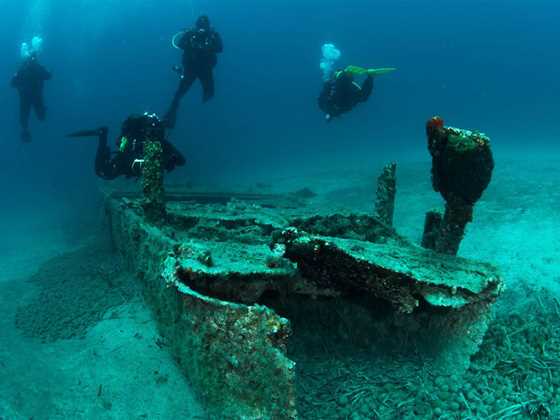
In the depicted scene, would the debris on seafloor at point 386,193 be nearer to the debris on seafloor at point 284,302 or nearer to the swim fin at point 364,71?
the debris on seafloor at point 284,302

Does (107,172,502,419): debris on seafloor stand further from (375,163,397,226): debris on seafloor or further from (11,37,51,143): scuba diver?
(11,37,51,143): scuba diver

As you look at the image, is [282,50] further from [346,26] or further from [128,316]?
[128,316]

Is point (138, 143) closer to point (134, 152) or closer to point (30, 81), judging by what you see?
point (134, 152)

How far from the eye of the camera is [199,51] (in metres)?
13.7

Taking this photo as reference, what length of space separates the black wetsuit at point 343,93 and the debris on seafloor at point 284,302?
7716 mm

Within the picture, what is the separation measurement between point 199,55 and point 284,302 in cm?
1158

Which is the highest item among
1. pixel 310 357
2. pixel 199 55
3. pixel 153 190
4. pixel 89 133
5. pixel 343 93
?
pixel 199 55

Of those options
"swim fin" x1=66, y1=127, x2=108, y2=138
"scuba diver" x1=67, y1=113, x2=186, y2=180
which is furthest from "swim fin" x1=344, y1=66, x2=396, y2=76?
"swim fin" x1=66, y1=127, x2=108, y2=138

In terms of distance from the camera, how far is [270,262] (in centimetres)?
345

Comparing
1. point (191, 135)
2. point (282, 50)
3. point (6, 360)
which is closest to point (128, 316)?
point (6, 360)

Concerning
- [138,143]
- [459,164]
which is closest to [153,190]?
[138,143]

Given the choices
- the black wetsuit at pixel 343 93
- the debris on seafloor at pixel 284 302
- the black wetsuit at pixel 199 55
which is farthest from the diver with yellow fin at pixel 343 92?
the debris on seafloor at pixel 284 302

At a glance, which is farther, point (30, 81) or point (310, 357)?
point (30, 81)

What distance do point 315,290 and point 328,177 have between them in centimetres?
1723
